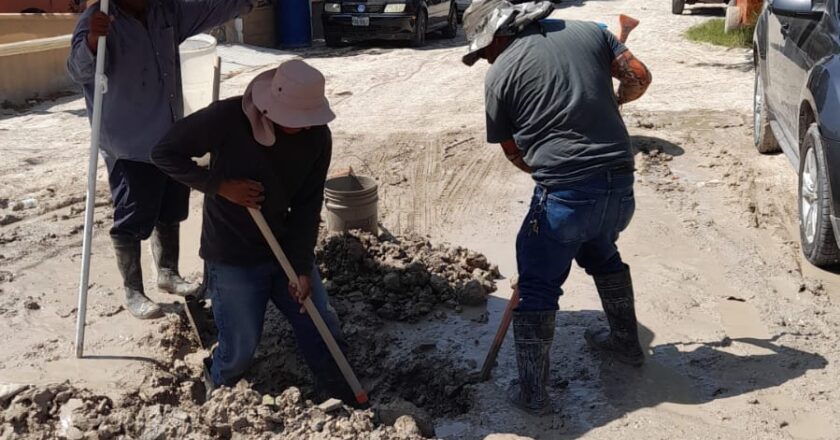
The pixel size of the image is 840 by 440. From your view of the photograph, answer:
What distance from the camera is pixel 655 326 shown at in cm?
516

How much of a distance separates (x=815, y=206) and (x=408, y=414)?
322 cm

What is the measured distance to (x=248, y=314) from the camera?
13.9 feet

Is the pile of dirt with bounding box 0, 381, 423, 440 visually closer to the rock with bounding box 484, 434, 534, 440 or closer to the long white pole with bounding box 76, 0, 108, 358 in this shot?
the rock with bounding box 484, 434, 534, 440

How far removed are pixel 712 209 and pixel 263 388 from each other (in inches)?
156

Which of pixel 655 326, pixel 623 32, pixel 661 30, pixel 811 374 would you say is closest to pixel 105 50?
pixel 623 32

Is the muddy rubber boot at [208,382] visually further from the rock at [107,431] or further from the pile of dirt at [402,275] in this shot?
the pile of dirt at [402,275]

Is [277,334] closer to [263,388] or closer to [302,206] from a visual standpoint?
[263,388]

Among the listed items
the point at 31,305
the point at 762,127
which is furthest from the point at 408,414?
the point at 762,127

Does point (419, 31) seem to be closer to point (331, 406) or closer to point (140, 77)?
point (140, 77)

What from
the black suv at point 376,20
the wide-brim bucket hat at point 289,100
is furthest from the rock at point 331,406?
the black suv at point 376,20

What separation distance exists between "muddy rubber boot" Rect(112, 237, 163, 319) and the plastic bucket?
42.4 ft

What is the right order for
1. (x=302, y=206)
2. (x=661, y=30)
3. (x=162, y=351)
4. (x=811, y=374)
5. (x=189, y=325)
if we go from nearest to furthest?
(x=302, y=206) < (x=811, y=374) < (x=162, y=351) < (x=189, y=325) < (x=661, y=30)

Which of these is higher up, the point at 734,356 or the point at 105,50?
the point at 105,50

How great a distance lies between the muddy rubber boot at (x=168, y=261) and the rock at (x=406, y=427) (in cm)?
193
